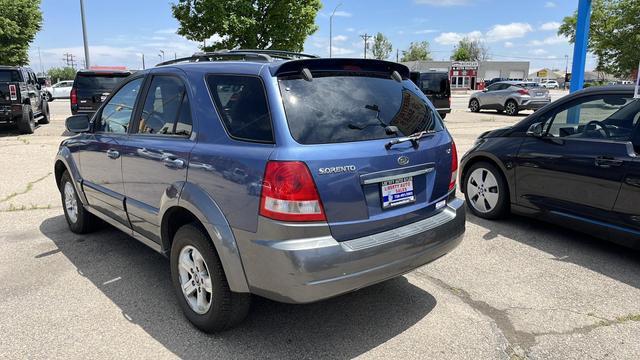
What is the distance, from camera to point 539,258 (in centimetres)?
Result: 447

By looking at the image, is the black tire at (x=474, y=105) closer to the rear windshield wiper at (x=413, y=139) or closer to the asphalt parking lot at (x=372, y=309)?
the asphalt parking lot at (x=372, y=309)

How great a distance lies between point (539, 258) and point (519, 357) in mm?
1820

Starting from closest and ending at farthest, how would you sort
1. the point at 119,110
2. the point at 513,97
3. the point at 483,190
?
the point at 119,110, the point at 483,190, the point at 513,97

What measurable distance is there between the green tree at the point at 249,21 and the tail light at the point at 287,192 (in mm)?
21449

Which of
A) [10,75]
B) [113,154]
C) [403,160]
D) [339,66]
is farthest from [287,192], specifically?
[10,75]

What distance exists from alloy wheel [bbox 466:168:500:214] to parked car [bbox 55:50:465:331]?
2.15m

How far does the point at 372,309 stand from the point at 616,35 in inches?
1433

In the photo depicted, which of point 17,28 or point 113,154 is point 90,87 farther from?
point 17,28

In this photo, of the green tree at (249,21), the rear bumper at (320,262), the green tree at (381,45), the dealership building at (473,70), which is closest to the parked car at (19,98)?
the green tree at (249,21)

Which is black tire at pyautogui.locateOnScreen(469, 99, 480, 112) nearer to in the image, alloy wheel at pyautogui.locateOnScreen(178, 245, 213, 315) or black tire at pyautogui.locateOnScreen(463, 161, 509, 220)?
black tire at pyautogui.locateOnScreen(463, 161, 509, 220)

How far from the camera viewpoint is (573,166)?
15.0 feet

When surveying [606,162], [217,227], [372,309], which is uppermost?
[606,162]

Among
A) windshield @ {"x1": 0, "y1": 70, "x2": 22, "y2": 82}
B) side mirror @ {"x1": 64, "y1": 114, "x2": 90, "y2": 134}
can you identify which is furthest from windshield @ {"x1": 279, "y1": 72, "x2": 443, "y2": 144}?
windshield @ {"x1": 0, "y1": 70, "x2": 22, "y2": 82}

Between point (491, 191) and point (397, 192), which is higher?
point (397, 192)
